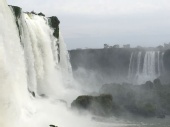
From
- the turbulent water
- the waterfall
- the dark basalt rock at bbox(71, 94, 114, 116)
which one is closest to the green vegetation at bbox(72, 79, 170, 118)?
the dark basalt rock at bbox(71, 94, 114, 116)

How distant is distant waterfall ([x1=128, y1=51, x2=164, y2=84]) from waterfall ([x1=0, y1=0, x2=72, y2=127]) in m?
11.2

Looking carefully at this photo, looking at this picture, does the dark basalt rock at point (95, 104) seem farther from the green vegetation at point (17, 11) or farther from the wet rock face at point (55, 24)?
the wet rock face at point (55, 24)

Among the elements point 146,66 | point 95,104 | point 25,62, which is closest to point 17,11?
point 25,62

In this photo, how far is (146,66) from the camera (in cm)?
4494

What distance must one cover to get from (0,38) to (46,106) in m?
7.90

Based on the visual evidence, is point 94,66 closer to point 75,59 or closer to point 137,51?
point 75,59

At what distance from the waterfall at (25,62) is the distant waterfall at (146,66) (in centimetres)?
1120

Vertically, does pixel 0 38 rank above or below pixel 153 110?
above

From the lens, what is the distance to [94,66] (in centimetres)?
4791

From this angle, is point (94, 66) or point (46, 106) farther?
point (94, 66)

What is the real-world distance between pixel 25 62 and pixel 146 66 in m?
22.5

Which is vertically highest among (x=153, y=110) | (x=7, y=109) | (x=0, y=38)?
Result: (x=0, y=38)

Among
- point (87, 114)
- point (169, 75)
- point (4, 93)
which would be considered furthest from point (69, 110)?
point (169, 75)

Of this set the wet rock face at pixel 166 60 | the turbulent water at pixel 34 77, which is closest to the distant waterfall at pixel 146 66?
the wet rock face at pixel 166 60
